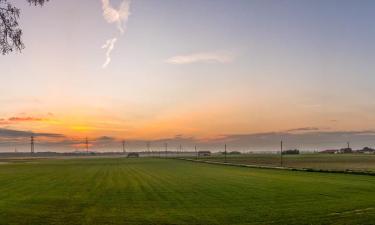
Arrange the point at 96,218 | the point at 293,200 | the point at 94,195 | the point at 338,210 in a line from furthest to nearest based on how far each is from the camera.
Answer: the point at 94,195
the point at 293,200
the point at 338,210
the point at 96,218

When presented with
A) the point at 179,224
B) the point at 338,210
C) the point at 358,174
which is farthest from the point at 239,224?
the point at 358,174

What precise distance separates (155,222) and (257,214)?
18.4 ft

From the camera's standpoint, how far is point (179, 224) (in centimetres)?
2128

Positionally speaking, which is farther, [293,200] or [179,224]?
[293,200]

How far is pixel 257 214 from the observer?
2388cm

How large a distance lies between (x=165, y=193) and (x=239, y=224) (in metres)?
15.6

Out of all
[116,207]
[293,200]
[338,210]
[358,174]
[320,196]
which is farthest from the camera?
[358,174]

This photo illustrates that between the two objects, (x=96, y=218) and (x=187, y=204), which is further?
(x=187, y=204)

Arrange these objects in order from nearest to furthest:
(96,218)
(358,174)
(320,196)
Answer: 1. (96,218)
2. (320,196)
3. (358,174)

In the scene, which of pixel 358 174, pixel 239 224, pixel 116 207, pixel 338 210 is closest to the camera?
pixel 239 224

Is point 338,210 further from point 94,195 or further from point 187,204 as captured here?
point 94,195

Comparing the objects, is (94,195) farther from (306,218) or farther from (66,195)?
(306,218)

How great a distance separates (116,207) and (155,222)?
6.26 metres

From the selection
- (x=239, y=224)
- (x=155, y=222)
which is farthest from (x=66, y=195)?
(x=239, y=224)
